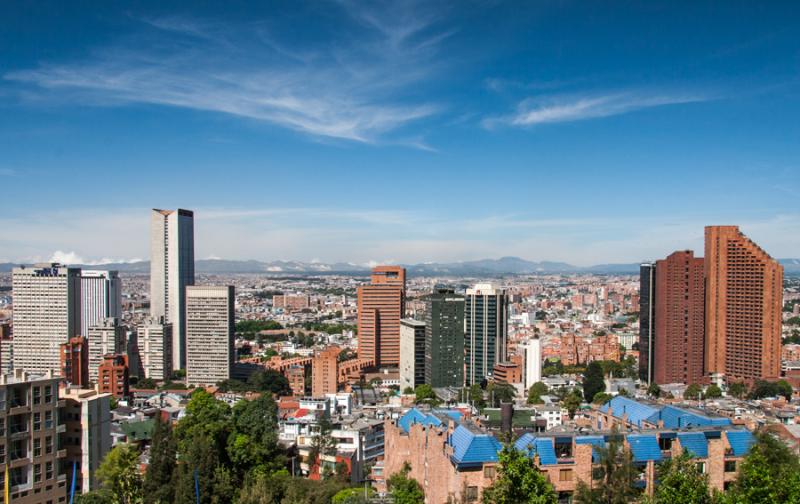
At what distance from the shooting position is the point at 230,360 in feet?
115

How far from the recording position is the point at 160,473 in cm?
1091

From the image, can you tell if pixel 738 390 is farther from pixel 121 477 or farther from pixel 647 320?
pixel 121 477

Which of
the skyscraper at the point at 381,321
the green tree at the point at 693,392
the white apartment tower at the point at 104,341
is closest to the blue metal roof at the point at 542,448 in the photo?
the green tree at the point at 693,392

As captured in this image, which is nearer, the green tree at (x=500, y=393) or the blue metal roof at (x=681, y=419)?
the blue metal roof at (x=681, y=419)

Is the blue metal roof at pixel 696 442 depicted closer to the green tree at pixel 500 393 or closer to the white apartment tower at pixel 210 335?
the green tree at pixel 500 393

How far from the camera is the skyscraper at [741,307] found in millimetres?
29250

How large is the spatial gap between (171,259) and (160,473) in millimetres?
37087

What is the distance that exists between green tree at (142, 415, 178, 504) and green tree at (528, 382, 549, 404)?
693 inches

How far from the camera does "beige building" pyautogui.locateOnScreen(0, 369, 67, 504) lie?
10.0 m

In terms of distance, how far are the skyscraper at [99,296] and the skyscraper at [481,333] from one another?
26.1 meters

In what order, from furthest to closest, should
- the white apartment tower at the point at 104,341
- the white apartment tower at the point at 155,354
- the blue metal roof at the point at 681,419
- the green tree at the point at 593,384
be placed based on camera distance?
the white apartment tower at the point at 155,354 < the white apartment tower at the point at 104,341 < the green tree at the point at 593,384 < the blue metal roof at the point at 681,419

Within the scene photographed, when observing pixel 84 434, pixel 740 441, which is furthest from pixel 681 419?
pixel 84 434

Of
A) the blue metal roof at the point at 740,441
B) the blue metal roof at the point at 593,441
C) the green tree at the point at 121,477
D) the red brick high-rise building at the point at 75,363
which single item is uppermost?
the blue metal roof at the point at 593,441

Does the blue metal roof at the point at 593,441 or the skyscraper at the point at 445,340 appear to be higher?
the blue metal roof at the point at 593,441
